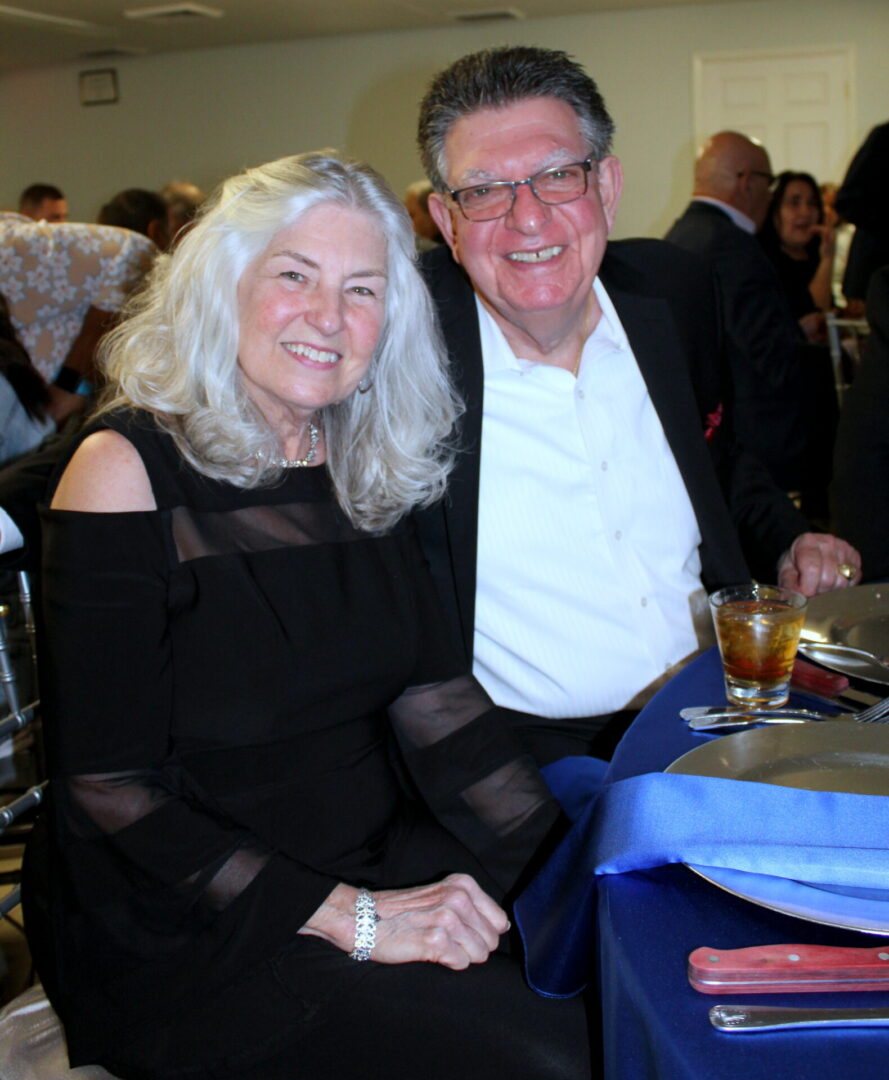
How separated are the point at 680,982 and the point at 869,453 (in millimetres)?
1928

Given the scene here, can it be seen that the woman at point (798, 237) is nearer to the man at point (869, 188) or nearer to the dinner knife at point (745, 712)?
the man at point (869, 188)

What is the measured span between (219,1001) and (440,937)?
0.25 metres

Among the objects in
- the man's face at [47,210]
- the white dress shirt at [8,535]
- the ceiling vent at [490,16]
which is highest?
the ceiling vent at [490,16]

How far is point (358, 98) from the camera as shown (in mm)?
10734

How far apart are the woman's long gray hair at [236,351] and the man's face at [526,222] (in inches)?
8.2

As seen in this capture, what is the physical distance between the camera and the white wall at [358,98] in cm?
973

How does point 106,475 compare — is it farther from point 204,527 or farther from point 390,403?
point 390,403

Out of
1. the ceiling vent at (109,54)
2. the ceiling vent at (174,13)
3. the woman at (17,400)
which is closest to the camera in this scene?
the woman at (17,400)

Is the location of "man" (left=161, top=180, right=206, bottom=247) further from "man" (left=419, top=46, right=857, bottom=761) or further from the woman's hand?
the woman's hand

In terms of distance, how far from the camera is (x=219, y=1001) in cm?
124

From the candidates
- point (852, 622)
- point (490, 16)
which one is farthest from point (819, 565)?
point (490, 16)

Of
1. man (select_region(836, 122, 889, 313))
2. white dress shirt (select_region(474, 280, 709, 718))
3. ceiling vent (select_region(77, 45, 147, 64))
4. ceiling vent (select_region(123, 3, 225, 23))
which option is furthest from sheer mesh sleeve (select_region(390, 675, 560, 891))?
ceiling vent (select_region(77, 45, 147, 64))

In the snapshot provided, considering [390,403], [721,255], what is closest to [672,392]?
[390,403]

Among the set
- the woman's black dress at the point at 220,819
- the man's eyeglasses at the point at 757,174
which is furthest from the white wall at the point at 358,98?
the woman's black dress at the point at 220,819
